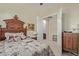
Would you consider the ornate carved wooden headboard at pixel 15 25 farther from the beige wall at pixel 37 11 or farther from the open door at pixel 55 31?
the open door at pixel 55 31

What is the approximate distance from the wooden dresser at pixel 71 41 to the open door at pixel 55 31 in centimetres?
7

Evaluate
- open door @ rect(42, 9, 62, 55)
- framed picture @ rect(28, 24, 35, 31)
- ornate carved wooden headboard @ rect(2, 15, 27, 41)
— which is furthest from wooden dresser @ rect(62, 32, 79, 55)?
ornate carved wooden headboard @ rect(2, 15, 27, 41)

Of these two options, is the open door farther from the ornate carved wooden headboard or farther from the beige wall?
the ornate carved wooden headboard

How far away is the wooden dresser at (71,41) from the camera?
1.94m

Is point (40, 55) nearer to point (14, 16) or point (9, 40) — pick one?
point (9, 40)

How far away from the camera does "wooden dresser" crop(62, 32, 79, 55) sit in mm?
1937

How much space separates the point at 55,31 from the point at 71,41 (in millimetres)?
269

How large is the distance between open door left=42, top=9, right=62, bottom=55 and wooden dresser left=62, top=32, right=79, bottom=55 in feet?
0.23

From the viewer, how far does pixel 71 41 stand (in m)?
1.94

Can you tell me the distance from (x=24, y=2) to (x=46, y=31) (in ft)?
1.73

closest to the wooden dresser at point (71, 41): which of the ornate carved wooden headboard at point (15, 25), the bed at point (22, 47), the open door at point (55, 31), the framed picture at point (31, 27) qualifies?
the open door at point (55, 31)

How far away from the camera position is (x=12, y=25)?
1962mm

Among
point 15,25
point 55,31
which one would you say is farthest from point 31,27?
point 55,31

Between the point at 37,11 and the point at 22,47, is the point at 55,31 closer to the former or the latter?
the point at 37,11
